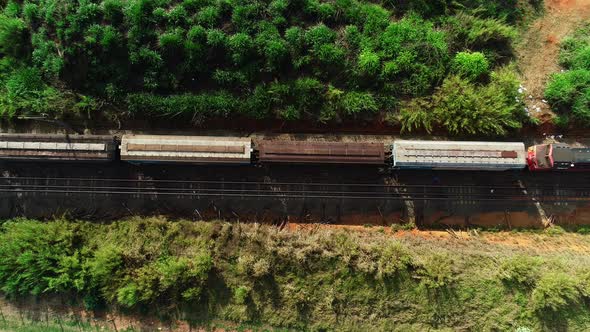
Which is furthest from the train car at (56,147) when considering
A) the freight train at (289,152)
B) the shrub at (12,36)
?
the shrub at (12,36)

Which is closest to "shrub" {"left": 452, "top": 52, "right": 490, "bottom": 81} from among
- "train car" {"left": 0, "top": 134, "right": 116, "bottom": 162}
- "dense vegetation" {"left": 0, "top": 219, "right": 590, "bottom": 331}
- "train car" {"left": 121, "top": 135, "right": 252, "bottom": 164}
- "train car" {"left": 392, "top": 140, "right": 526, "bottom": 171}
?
"train car" {"left": 392, "top": 140, "right": 526, "bottom": 171}

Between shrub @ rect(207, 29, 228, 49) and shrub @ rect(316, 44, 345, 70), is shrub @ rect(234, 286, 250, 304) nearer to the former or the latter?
shrub @ rect(316, 44, 345, 70)

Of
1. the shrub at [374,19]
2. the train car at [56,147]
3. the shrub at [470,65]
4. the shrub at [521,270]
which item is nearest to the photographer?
the shrub at [521,270]

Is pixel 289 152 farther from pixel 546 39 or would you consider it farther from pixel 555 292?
pixel 546 39

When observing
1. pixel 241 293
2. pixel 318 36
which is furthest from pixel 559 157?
pixel 241 293

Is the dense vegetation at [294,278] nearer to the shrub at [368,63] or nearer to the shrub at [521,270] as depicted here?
the shrub at [521,270]

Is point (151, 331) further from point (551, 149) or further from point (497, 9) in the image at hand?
point (497, 9)
